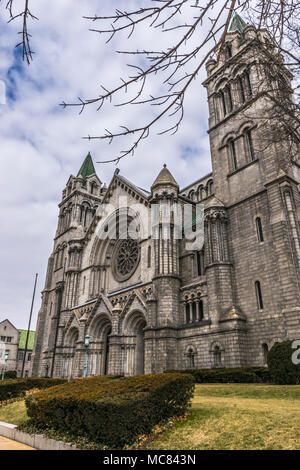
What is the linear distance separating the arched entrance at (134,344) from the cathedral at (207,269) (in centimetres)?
8

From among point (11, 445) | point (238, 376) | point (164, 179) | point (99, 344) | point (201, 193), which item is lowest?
point (11, 445)

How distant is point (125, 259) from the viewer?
33.9 metres

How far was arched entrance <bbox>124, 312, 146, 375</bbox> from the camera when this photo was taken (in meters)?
27.6

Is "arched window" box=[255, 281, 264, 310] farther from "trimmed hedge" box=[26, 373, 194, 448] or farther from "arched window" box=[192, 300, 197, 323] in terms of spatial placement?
"trimmed hedge" box=[26, 373, 194, 448]

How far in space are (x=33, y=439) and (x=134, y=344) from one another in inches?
778

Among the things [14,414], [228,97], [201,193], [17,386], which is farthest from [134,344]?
[228,97]

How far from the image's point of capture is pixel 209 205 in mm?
26078

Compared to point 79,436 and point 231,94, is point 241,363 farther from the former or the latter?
point 231,94

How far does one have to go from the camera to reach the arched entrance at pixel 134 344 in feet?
90.7

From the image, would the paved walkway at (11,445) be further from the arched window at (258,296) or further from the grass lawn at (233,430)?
the arched window at (258,296)

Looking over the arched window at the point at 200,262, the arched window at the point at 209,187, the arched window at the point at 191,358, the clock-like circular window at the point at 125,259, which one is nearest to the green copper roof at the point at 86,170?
the arched window at the point at 209,187

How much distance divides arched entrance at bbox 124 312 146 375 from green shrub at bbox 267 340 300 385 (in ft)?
43.0

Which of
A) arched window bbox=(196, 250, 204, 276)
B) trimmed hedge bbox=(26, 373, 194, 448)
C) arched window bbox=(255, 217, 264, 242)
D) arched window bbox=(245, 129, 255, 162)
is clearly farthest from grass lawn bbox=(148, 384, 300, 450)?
arched window bbox=(245, 129, 255, 162)

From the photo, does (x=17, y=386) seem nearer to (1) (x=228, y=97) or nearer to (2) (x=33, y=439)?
(2) (x=33, y=439)
